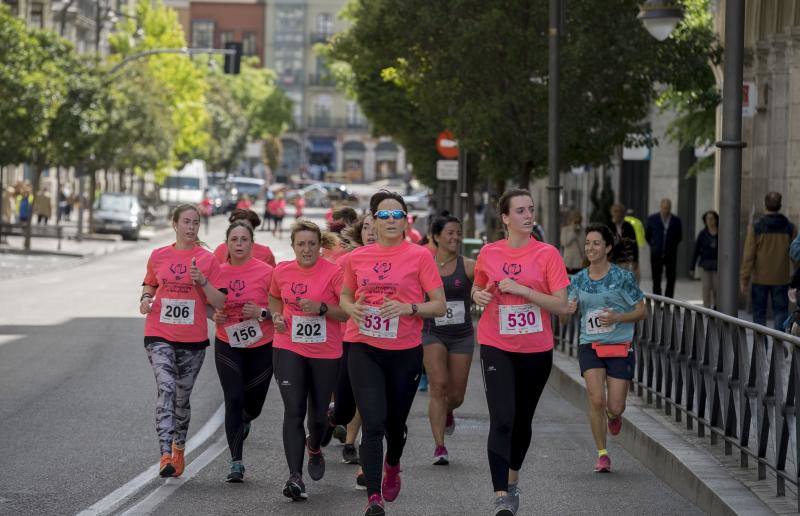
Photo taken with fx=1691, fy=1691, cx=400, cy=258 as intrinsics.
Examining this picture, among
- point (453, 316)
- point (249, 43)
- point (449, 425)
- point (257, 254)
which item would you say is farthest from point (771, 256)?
point (249, 43)

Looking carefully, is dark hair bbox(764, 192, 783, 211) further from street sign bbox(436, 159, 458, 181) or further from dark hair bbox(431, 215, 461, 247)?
street sign bbox(436, 159, 458, 181)

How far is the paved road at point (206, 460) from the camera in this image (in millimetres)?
9586

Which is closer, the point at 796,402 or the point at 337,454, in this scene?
the point at 796,402

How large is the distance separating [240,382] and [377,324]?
1838 mm

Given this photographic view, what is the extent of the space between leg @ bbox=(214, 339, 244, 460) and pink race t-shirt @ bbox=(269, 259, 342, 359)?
2.34 ft

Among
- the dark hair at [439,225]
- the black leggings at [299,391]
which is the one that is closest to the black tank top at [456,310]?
the dark hair at [439,225]

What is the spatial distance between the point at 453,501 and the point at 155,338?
2.12m

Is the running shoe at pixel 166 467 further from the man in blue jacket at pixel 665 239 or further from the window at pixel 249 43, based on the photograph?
the window at pixel 249 43

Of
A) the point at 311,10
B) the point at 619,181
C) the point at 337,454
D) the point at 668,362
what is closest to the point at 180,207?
the point at 337,454

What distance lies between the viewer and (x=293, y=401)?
9.70 meters

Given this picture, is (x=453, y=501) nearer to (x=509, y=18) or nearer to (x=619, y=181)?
(x=509, y=18)

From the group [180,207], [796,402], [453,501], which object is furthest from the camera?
[180,207]

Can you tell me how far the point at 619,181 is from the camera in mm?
45531

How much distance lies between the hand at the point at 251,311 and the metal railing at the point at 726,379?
2.86 m
